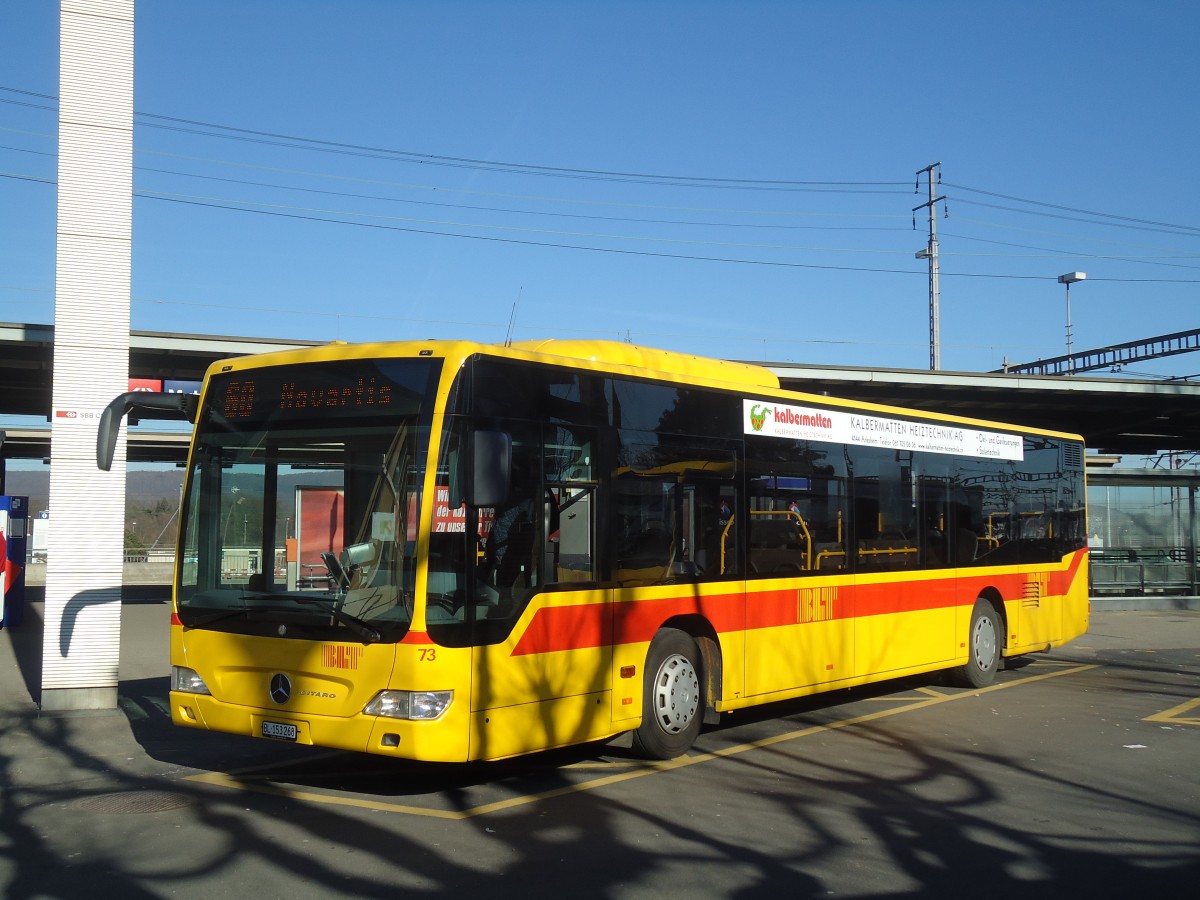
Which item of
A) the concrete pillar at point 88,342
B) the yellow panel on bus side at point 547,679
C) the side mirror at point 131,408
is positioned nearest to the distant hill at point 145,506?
the concrete pillar at point 88,342

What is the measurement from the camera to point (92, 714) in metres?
11.7

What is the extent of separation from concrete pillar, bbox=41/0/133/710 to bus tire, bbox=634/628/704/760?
19.2ft

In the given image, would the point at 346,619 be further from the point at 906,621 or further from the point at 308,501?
the point at 906,621

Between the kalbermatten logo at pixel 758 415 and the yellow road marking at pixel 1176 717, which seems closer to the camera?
the kalbermatten logo at pixel 758 415

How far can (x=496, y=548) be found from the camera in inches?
308

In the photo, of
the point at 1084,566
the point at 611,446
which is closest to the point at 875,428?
the point at 611,446

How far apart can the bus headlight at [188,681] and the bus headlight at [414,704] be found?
1.70 metres

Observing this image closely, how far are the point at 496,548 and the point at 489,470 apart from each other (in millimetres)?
684

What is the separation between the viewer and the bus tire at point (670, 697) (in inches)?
364

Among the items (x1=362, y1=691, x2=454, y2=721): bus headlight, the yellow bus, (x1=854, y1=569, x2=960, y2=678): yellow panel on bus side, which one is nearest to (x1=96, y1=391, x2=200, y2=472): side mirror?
the yellow bus

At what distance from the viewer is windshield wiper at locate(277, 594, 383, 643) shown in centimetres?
743

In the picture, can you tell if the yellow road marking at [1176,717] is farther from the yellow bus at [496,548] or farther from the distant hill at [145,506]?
the distant hill at [145,506]

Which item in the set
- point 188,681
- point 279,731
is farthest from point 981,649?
point 188,681

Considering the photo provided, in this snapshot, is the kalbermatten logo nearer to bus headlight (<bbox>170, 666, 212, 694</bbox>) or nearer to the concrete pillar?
bus headlight (<bbox>170, 666, 212, 694</bbox>)
